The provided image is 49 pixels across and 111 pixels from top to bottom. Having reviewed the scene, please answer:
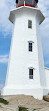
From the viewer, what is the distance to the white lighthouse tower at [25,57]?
17328 mm

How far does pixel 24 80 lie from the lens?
17.6m

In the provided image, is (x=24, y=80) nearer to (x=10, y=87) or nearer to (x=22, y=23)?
(x=10, y=87)

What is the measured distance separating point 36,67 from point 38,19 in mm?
6287

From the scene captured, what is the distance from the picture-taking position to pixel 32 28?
64.6 ft

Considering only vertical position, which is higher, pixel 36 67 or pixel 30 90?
pixel 36 67

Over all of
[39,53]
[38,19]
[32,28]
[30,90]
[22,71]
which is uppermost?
[38,19]

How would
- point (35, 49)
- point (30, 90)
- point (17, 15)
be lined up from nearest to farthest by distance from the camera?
point (30, 90) < point (35, 49) < point (17, 15)

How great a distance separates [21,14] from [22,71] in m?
6.77

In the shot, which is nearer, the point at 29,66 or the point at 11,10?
the point at 29,66

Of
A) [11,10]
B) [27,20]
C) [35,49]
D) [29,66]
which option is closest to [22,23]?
[27,20]

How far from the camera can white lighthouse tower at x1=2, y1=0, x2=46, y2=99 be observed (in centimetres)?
1733

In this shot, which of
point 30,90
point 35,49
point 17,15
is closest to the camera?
point 30,90

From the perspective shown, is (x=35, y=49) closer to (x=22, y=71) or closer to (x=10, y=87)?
(x=22, y=71)

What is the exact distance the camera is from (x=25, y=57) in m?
18.4
